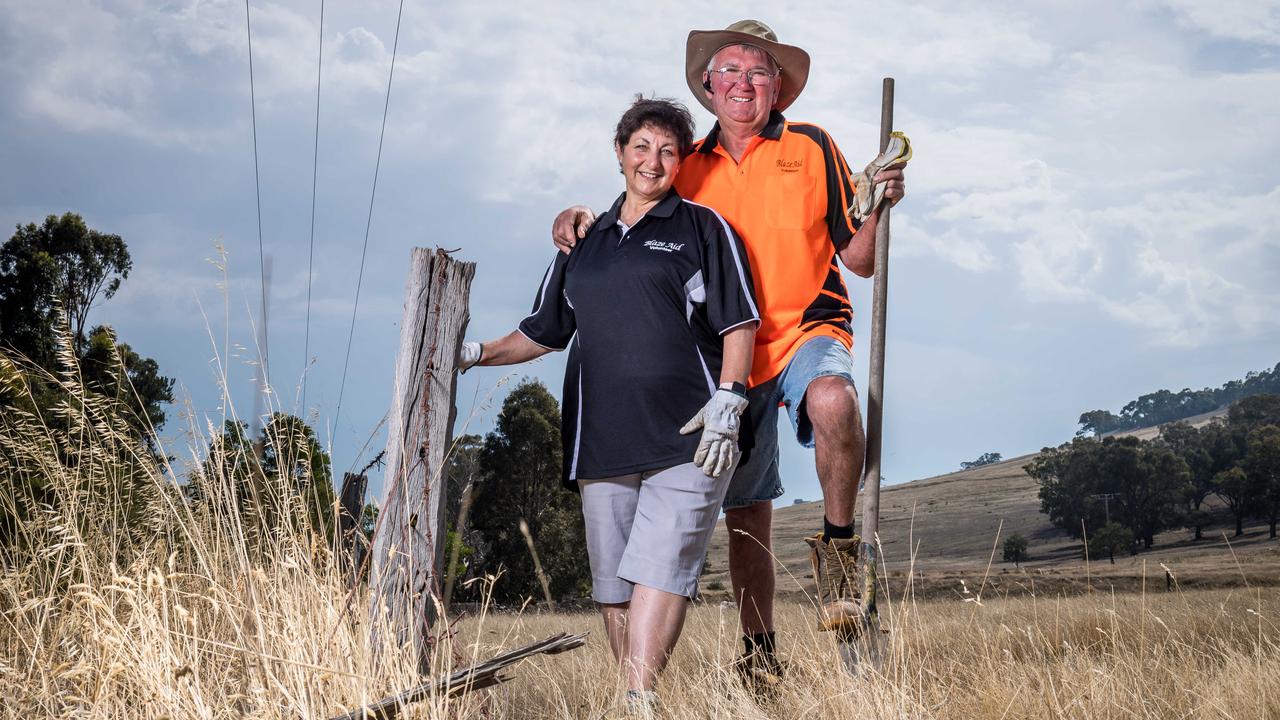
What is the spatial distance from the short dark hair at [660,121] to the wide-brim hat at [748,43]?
2.10 feet

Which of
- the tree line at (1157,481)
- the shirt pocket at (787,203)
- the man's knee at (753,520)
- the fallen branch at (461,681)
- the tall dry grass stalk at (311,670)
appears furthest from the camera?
the tree line at (1157,481)

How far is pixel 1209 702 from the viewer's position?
4395 millimetres

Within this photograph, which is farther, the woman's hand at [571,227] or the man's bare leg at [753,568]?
the man's bare leg at [753,568]

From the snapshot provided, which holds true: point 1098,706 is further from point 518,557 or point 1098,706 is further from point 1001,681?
point 518,557

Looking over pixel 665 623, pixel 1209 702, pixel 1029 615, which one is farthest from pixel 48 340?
pixel 1209 702

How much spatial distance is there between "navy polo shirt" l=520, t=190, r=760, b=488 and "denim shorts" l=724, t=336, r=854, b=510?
0.38m

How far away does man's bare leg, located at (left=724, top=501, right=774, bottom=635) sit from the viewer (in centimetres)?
521

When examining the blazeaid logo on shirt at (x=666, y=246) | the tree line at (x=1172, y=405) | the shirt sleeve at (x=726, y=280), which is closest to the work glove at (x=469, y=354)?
the blazeaid logo on shirt at (x=666, y=246)

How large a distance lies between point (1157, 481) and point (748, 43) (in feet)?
125

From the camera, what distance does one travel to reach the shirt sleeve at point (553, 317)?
482cm

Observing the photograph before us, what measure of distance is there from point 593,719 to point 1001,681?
217 centimetres

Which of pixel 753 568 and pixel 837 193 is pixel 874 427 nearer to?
pixel 753 568

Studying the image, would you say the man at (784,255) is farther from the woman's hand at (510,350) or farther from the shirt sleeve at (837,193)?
the woman's hand at (510,350)

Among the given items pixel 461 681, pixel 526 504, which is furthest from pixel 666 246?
pixel 526 504
